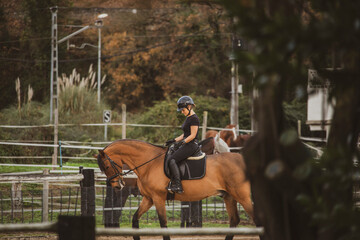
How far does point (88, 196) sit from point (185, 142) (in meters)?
2.07

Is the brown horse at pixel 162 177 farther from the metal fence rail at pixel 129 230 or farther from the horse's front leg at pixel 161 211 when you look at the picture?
the metal fence rail at pixel 129 230

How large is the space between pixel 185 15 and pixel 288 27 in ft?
107

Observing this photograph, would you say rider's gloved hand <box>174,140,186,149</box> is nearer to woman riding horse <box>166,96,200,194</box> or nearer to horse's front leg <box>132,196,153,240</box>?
woman riding horse <box>166,96,200,194</box>

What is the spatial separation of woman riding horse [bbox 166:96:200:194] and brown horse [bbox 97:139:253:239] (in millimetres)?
181

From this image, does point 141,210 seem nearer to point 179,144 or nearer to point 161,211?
point 161,211

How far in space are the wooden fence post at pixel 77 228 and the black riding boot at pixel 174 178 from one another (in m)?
7.19

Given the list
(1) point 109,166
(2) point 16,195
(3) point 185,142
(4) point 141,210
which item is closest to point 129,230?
(4) point 141,210

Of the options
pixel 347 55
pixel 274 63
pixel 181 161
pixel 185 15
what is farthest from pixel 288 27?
pixel 185 15

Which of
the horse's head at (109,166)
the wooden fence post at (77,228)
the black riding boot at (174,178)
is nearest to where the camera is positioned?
the wooden fence post at (77,228)

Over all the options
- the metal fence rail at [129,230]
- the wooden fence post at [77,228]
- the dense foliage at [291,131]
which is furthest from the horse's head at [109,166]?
the dense foliage at [291,131]

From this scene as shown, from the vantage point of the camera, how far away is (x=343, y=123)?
9.89 feet

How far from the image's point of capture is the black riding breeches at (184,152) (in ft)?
35.9

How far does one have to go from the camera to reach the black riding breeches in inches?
431

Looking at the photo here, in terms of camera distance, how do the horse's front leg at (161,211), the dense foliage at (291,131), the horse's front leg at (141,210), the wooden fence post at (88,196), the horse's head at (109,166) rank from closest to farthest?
the dense foliage at (291,131), the horse's front leg at (141,210), the horse's front leg at (161,211), the wooden fence post at (88,196), the horse's head at (109,166)
